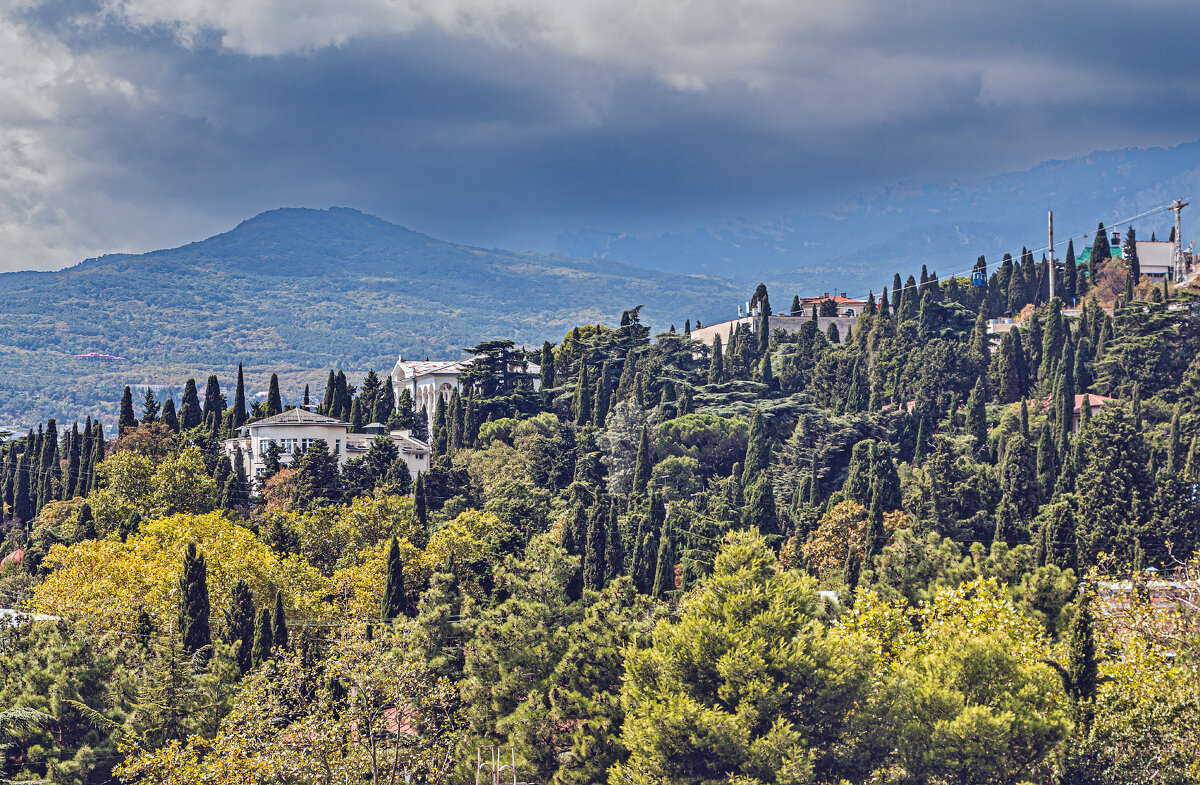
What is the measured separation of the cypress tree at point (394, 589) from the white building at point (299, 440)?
30.3 meters

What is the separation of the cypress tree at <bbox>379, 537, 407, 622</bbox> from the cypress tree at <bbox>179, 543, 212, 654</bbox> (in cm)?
719

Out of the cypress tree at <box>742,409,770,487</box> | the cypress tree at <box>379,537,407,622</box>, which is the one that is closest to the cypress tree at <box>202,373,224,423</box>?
the cypress tree at <box>742,409,770,487</box>

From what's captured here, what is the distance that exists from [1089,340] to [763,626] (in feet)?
185

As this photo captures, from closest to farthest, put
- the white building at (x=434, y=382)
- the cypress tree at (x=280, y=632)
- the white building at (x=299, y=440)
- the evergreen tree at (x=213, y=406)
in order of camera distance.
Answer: the cypress tree at (x=280, y=632)
the white building at (x=299, y=440)
the evergreen tree at (x=213, y=406)
the white building at (x=434, y=382)

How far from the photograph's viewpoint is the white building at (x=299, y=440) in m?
83.3

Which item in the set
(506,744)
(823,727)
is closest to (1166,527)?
(823,727)

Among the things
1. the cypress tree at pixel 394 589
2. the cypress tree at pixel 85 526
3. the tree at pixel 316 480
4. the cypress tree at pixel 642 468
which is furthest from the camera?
the cypress tree at pixel 642 468

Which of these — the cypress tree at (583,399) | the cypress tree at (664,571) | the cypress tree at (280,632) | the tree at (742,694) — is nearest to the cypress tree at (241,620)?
the cypress tree at (280,632)

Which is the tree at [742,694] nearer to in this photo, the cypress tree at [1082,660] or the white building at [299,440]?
the cypress tree at [1082,660]

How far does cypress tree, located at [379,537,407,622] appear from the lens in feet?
169

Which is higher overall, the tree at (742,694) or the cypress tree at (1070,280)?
the cypress tree at (1070,280)

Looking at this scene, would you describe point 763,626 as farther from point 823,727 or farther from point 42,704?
point 42,704

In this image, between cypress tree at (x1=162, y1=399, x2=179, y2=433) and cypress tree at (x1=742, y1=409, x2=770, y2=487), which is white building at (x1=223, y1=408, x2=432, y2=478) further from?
cypress tree at (x1=742, y1=409, x2=770, y2=487)

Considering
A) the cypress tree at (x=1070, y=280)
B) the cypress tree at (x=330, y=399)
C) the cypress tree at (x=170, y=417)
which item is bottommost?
the cypress tree at (x=170, y=417)
